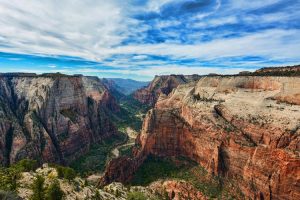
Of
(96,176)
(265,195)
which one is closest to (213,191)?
(265,195)

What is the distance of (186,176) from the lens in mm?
103562

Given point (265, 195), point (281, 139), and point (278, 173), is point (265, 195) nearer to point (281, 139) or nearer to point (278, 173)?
point (278, 173)

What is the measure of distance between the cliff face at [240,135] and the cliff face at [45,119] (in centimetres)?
4152

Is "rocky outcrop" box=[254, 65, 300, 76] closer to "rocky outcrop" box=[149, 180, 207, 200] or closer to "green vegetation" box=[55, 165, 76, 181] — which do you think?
"rocky outcrop" box=[149, 180, 207, 200]

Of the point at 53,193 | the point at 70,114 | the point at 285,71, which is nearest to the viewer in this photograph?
the point at 53,193

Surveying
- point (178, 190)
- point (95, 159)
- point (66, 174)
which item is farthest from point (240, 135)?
point (95, 159)

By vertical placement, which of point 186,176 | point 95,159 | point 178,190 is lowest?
point 95,159

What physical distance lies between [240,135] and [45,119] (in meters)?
101

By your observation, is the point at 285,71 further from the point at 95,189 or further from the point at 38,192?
the point at 38,192

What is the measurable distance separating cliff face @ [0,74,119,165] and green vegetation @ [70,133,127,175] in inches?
165

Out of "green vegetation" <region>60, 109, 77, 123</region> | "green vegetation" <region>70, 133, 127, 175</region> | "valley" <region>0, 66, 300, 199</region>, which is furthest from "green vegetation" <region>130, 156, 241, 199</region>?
"green vegetation" <region>60, 109, 77, 123</region>

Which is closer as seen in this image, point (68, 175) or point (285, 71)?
point (68, 175)

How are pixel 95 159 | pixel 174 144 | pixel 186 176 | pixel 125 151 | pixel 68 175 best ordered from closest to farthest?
pixel 68 175, pixel 186 176, pixel 174 144, pixel 95 159, pixel 125 151

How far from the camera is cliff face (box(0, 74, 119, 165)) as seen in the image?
130 m
